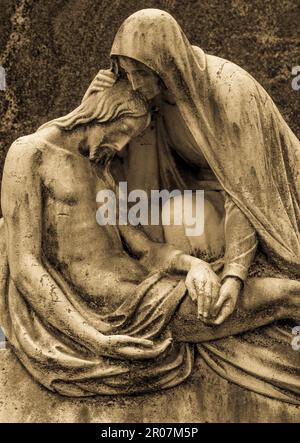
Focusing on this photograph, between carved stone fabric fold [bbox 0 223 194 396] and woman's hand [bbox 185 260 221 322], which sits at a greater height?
woman's hand [bbox 185 260 221 322]

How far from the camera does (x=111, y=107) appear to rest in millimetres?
5641

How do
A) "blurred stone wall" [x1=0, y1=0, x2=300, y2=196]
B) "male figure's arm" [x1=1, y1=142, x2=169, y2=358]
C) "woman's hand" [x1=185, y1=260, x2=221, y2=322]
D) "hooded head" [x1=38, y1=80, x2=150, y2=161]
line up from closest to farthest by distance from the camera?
1. "woman's hand" [x1=185, y1=260, x2=221, y2=322]
2. "male figure's arm" [x1=1, y1=142, x2=169, y2=358]
3. "hooded head" [x1=38, y1=80, x2=150, y2=161]
4. "blurred stone wall" [x1=0, y1=0, x2=300, y2=196]

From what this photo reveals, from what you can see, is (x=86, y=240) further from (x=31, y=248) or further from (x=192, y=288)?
(x=192, y=288)

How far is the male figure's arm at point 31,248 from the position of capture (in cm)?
553

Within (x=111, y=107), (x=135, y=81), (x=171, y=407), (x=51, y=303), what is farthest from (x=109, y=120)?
(x=171, y=407)

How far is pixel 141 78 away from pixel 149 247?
1.69 feet

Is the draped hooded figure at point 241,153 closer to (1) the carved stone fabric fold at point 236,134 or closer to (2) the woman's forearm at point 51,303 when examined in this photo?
(1) the carved stone fabric fold at point 236,134

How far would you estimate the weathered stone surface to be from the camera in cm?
552

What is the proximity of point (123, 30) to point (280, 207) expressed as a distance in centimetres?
70

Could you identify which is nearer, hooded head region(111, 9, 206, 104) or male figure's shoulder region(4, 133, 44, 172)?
hooded head region(111, 9, 206, 104)

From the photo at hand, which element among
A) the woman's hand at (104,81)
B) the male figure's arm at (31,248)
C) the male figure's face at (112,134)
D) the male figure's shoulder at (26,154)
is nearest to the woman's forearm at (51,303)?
the male figure's arm at (31,248)

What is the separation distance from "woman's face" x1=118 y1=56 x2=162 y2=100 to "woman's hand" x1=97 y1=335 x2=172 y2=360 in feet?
2.41

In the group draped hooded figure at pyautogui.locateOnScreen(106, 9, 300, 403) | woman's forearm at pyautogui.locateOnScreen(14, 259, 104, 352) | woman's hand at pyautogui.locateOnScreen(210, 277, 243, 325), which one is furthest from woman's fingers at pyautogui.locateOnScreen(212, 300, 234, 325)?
woman's forearm at pyautogui.locateOnScreen(14, 259, 104, 352)

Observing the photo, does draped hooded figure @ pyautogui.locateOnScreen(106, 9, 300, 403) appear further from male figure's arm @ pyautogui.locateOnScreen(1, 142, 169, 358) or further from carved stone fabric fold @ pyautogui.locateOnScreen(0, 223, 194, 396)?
male figure's arm @ pyautogui.locateOnScreen(1, 142, 169, 358)
